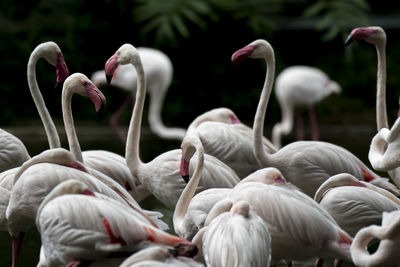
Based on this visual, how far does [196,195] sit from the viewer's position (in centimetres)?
426

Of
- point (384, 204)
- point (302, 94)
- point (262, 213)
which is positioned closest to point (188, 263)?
point (262, 213)

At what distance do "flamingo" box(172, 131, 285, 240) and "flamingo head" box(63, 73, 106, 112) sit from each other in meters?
0.54

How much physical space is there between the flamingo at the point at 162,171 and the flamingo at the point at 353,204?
0.78 metres

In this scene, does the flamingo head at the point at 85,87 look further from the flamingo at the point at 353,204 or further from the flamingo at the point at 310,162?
the flamingo at the point at 353,204

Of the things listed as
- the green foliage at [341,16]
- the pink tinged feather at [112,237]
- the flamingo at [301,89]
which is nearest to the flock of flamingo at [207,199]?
the pink tinged feather at [112,237]

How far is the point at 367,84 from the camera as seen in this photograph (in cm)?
1173

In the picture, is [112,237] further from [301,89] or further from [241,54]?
[301,89]

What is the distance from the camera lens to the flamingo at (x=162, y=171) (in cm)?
480

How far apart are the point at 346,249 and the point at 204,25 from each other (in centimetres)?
819

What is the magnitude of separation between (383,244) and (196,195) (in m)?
1.14

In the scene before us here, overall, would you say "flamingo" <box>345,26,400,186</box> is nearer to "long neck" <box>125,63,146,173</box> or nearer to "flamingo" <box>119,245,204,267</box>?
"long neck" <box>125,63,146,173</box>

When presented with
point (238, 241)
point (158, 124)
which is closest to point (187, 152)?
point (238, 241)

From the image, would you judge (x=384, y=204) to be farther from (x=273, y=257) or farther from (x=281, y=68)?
(x=281, y=68)

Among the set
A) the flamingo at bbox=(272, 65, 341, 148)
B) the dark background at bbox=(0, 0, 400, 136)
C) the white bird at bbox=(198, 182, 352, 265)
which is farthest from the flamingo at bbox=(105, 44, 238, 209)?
the dark background at bbox=(0, 0, 400, 136)
